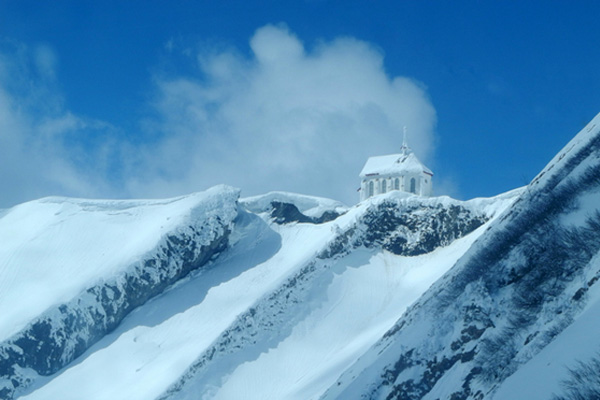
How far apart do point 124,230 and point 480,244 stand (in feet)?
136

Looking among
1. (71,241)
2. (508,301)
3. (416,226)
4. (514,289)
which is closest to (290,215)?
(416,226)

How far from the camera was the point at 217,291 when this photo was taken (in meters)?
49.8

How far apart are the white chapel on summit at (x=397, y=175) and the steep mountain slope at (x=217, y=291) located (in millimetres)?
17195

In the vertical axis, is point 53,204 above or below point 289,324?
above

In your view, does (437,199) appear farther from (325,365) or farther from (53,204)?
(53,204)

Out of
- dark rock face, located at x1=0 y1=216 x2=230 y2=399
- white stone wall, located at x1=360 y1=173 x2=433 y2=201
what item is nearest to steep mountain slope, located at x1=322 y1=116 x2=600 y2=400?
dark rock face, located at x1=0 y1=216 x2=230 y2=399

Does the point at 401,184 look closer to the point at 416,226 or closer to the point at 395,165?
the point at 395,165

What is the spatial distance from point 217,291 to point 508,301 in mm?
34823

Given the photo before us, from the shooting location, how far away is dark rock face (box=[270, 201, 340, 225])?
60156mm

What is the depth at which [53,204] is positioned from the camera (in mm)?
61750

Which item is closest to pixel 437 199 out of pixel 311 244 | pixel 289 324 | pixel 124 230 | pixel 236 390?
pixel 311 244

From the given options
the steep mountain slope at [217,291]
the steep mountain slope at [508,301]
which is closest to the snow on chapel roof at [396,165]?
the steep mountain slope at [217,291]

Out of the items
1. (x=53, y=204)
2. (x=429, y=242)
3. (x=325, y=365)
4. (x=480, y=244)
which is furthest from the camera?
(x=53, y=204)

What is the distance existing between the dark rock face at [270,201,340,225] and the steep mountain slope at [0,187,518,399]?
0.60 meters
